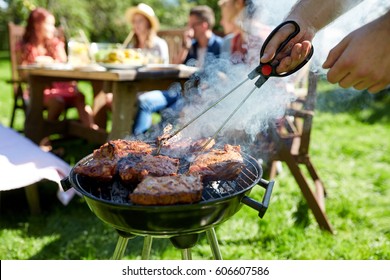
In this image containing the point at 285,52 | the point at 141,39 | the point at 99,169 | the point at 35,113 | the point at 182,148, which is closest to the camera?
the point at 99,169

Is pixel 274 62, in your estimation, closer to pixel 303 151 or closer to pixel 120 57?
pixel 303 151

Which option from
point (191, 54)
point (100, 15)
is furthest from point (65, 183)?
point (100, 15)

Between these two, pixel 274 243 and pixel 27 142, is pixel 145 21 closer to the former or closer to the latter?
pixel 27 142

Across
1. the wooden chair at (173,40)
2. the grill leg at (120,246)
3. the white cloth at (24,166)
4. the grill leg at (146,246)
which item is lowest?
the white cloth at (24,166)

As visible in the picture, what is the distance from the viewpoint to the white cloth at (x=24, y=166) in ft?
7.95

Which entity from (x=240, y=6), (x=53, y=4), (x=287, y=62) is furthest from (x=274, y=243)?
(x=53, y=4)

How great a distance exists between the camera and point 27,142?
3014 mm

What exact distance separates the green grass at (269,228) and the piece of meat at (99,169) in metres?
1.19

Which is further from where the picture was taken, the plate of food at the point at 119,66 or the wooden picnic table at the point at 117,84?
the plate of food at the point at 119,66

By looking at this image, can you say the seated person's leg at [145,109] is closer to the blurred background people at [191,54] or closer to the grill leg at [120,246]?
the blurred background people at [191,54]

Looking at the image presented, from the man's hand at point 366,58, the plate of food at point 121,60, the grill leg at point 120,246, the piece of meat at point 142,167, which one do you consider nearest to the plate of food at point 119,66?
the plate of food at point 121,60

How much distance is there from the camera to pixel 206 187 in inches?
63.1

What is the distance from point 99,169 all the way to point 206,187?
17.5 inches

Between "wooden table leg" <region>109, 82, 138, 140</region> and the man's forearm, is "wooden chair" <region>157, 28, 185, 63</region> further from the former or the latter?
the man's forearm
